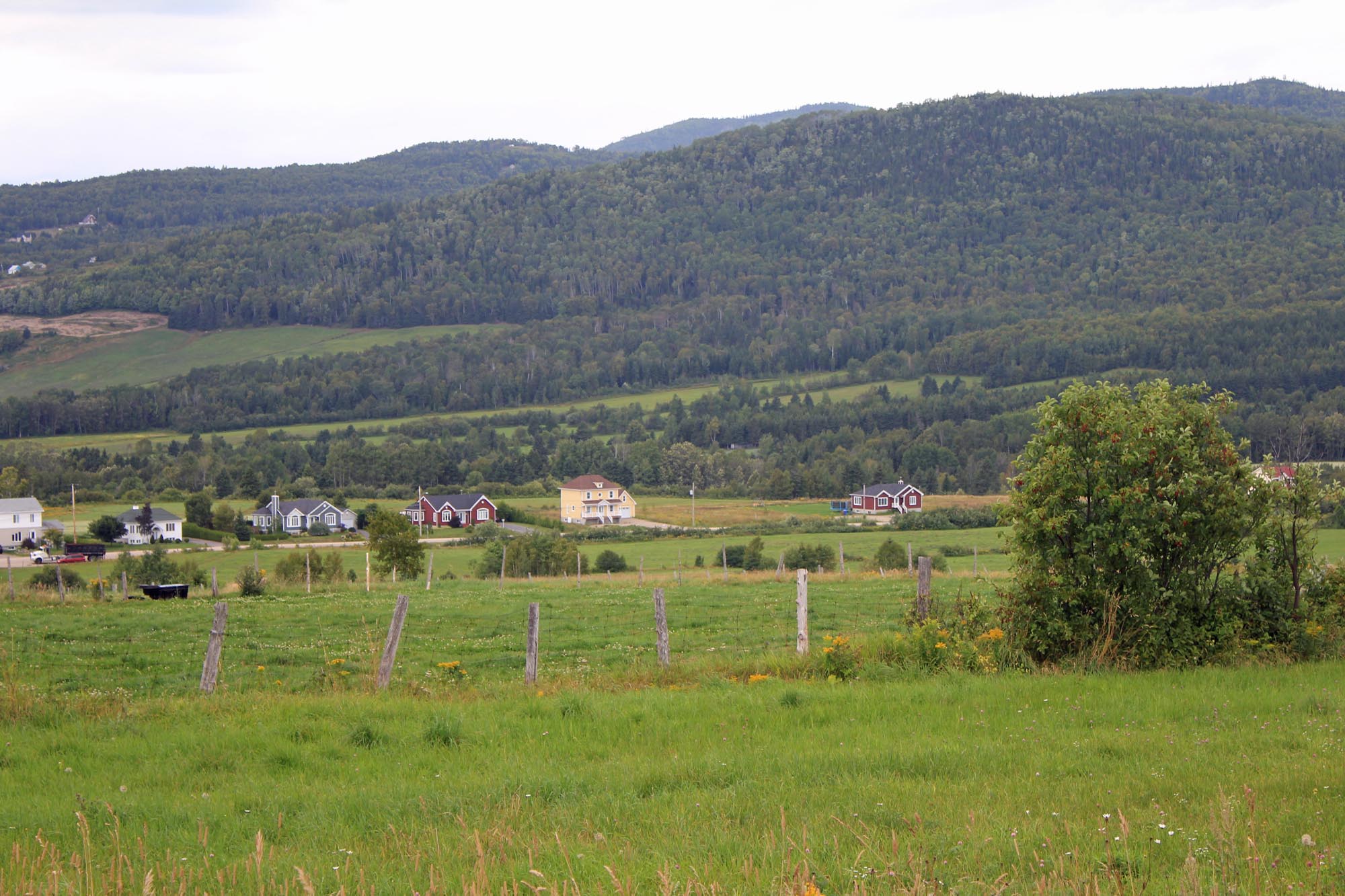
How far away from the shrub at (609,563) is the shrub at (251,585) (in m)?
21.7

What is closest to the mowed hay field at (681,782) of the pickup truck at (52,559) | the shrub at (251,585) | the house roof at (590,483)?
the shrub at (251,585)

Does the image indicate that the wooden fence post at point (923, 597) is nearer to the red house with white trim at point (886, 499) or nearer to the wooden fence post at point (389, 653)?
the wooden fence post at point (389, 653)

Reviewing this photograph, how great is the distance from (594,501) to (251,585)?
6975 centimetres

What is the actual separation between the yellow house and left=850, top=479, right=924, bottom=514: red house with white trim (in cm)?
2217

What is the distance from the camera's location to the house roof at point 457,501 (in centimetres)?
10300

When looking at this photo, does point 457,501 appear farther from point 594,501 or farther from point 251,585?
point 251,585

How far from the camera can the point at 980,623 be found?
14156 millimetres

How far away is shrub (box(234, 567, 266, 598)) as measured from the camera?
34781 millimetres

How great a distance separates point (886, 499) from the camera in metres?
105

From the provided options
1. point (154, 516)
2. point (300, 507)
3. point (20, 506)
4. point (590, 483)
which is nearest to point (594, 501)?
point (590, 483)

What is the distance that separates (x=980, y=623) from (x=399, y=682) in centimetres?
752

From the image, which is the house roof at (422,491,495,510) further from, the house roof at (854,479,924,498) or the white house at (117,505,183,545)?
the house roof at (854,479,924,498)

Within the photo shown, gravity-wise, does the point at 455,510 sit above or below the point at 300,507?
below

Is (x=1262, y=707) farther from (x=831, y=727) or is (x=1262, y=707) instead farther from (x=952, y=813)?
(x=952, y=813)
